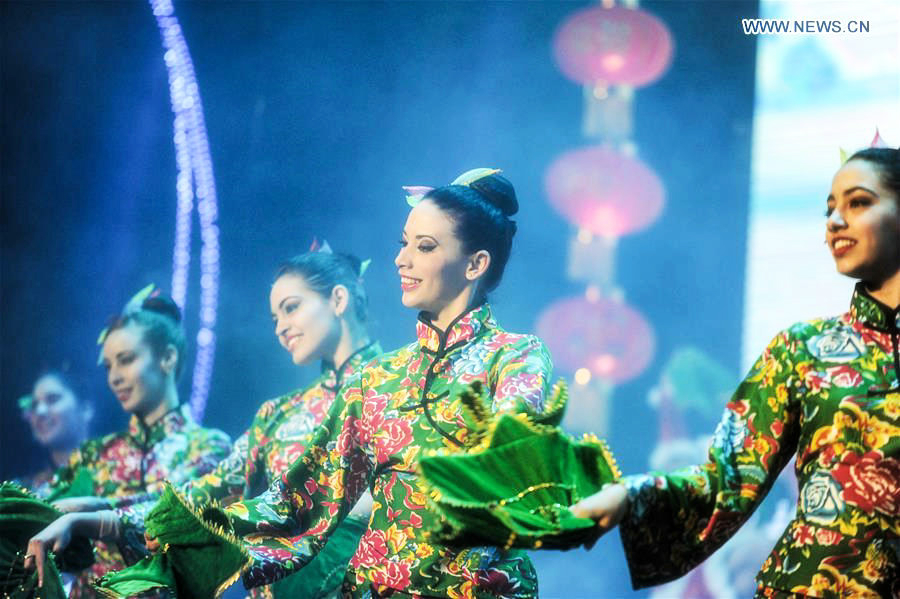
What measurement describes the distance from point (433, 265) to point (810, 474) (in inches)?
39.8

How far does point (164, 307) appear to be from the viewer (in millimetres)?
3830

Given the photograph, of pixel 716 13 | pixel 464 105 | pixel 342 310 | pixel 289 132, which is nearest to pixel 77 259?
pixel 289 132

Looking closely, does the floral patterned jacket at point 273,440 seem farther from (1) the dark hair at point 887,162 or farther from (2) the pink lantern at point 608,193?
(1) the dark hair at point 887,162

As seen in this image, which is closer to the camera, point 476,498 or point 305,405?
point 476,498

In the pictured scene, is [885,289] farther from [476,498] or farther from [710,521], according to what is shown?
[476,498]

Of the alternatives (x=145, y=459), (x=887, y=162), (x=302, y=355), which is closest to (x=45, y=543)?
(x=302, y=355)

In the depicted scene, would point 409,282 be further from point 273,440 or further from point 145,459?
point 145,459

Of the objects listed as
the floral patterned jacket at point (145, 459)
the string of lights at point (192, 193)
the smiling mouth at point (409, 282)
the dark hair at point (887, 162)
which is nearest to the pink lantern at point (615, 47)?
the smiling mouth at point (409, 282)

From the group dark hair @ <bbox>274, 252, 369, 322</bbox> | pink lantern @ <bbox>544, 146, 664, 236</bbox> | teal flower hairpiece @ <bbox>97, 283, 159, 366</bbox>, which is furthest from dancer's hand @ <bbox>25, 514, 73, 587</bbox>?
pink lantern @ <bbox>544, 146, 664, 236</bbox>

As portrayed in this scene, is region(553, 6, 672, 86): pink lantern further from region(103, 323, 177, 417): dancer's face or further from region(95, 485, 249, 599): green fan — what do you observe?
region(95, 485, 249, 599): green fan

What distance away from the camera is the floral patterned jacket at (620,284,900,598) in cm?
171

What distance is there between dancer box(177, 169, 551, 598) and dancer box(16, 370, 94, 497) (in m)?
1.89

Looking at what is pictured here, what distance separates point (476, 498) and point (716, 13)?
222cm

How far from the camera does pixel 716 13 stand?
3.32 m
